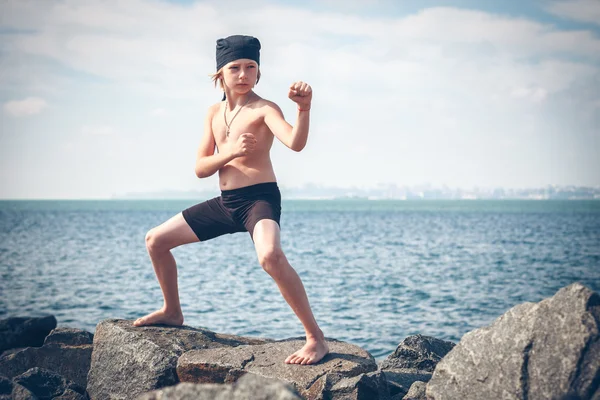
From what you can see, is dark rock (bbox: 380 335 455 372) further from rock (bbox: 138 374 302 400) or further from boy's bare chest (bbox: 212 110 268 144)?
rock (bbox: 138 374 302 400)

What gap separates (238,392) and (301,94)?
2659 mm

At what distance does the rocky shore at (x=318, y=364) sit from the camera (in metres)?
3.79

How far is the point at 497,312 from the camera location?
18.2 metres

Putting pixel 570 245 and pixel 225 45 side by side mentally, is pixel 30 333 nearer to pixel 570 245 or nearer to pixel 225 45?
pixel 225 45

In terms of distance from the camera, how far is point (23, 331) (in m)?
8.58

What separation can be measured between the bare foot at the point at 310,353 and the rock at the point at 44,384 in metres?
2.01

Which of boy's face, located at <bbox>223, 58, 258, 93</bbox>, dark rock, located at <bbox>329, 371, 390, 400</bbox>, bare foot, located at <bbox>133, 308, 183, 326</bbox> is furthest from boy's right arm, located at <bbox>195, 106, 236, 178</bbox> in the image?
dark rock, located at <bbox>329, 371, 390, 400</bbox>

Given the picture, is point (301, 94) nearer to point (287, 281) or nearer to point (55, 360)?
point (287, 281)

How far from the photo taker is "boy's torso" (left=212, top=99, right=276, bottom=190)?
18.6 feet

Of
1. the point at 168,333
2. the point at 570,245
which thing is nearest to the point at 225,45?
the point at 168,333

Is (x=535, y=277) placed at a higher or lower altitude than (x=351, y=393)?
lower

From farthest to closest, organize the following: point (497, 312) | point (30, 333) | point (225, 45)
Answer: point (497, 312), point (30, 333), point (225, 45)

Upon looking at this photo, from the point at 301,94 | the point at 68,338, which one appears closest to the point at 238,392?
the point at 301,94

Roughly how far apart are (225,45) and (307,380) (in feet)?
9.62
